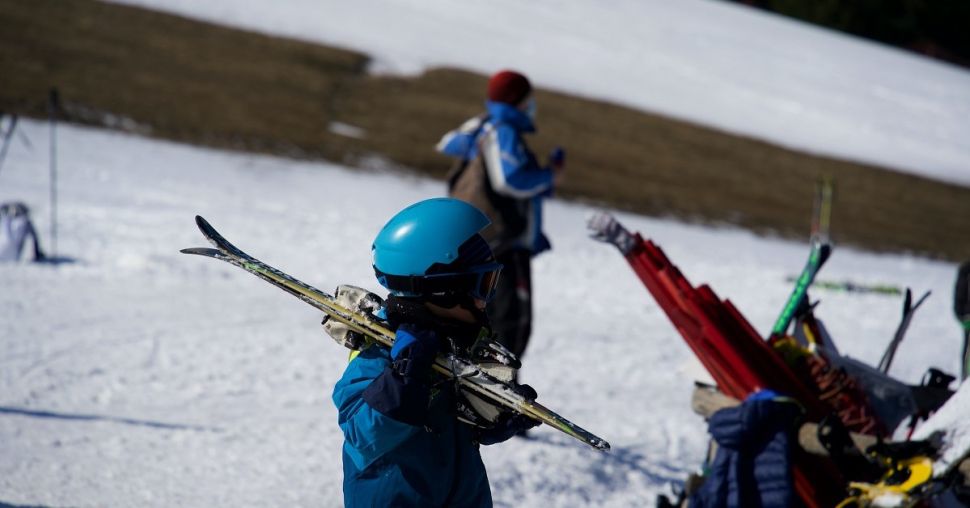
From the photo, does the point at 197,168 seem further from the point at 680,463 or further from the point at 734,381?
the point at 734,381

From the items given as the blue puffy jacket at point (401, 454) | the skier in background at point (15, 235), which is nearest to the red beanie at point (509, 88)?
the blue puffy jacket at point (401, 454)

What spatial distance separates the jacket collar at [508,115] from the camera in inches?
228

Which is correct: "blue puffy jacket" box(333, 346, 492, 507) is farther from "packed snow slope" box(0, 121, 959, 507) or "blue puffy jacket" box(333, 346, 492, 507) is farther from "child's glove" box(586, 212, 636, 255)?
"packed snow slope" box(0, 121, 959, 507)

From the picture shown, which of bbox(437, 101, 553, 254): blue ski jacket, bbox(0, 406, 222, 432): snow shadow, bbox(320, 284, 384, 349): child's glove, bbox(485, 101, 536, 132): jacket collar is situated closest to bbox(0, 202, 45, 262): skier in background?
bbox(0, 406, 222, 432): snow shadow

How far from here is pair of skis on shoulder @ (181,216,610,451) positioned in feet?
8.85

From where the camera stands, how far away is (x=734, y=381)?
4.05 m

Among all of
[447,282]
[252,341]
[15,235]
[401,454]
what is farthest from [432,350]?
[15,235]

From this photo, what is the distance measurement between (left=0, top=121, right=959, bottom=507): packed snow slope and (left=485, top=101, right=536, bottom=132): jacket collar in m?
1.67

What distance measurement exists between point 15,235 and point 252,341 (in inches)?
92.7

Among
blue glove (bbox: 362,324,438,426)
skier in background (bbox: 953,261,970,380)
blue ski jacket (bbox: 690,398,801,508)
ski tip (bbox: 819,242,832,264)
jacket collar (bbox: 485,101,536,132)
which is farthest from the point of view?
jacket collar (bbox: 485,101,536,132)

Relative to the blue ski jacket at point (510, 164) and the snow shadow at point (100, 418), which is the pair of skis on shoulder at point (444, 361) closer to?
the blue ski jacket at point (510, 164)

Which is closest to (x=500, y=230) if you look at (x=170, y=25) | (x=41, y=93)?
(x=41, y=93)

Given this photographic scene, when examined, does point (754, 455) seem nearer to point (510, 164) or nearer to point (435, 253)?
point (435, 253)

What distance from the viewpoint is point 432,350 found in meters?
2.69
